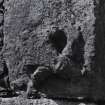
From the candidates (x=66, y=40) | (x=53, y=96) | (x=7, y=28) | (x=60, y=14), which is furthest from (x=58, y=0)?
(x=53, y=96)

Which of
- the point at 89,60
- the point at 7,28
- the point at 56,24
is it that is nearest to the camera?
the point at 89,60

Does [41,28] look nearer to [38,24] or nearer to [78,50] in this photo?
[38,24]

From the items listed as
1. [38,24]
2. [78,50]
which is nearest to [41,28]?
[38,24]

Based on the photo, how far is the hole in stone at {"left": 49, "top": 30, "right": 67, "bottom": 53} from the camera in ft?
4.85

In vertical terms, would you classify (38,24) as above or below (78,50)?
above

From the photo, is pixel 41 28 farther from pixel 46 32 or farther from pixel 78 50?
pixel 78 50

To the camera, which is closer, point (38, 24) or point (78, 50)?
point (78, 50)

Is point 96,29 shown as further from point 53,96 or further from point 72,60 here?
point 53,96

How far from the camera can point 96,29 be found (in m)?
1.42

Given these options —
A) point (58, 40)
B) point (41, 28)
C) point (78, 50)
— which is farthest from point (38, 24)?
point (78, 50)

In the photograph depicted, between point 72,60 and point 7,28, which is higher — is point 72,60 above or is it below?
below

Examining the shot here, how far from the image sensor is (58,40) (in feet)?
4.90

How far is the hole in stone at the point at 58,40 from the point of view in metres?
1.48

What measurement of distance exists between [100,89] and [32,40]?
1.21 ft
